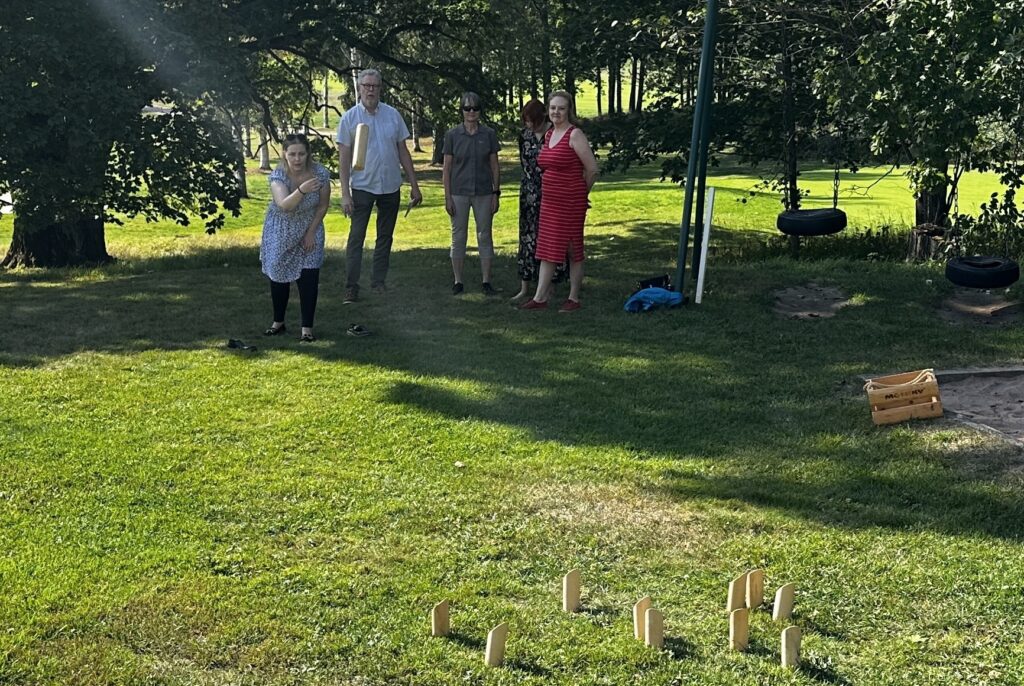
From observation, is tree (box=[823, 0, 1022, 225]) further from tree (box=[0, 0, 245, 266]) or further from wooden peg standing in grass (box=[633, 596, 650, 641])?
tree (box=[0, 0, 245, 266])

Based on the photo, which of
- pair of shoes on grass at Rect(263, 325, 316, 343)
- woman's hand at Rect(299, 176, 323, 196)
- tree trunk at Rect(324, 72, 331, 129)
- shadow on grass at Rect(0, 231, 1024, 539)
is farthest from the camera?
tree trunk at Rect(324, 72, 331, 129)

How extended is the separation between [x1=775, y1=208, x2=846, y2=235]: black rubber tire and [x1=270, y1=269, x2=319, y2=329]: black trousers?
15.4ft

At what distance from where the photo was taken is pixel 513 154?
163 feet

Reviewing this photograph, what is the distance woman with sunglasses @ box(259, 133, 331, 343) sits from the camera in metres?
8.59

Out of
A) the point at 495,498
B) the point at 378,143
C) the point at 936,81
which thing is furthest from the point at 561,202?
the point at 495,498

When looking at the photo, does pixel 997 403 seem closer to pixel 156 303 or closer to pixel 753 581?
pixel 753 581

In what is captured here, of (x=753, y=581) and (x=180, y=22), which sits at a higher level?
(x=180, y=22)

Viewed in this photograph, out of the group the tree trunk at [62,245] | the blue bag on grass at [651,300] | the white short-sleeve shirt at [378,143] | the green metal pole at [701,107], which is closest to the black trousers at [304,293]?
the white short-sleeve shirt at [378,143]

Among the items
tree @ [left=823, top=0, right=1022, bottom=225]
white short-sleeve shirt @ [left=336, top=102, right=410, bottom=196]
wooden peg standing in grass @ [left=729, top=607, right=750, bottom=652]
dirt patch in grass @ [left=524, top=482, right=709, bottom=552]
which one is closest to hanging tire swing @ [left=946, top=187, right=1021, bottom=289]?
tree @ [left=823, top=0, right=1022, bottom=225]

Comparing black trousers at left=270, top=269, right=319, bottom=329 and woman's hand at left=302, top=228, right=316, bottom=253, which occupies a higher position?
woman's hand at left=302, top=228, right=316, bottom=253

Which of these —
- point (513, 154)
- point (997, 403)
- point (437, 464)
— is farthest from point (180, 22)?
point (513, 154)

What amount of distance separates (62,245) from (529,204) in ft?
27.8

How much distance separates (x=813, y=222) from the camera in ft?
36.7

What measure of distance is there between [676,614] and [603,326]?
16.9ft
